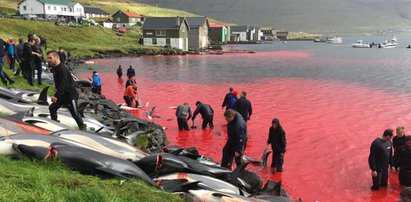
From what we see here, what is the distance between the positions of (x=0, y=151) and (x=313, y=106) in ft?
69.5

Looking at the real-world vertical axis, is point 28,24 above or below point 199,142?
above

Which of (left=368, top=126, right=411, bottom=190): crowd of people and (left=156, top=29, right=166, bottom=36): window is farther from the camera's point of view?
(left=156, top=29, right=166, bottom=36): window

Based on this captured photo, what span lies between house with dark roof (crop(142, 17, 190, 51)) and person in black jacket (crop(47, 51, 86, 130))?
77.7 metres

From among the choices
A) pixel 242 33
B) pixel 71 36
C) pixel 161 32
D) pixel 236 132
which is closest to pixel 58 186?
pixel 236 132

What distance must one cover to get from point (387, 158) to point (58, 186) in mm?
9266

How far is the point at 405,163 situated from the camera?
11172mm

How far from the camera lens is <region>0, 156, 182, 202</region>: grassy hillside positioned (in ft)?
19.8

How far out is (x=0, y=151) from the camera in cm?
759

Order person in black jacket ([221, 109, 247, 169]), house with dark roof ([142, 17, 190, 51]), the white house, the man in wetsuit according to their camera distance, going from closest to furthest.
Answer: person in black jacket ([221, 109, 247, 169]) < the man in wetsuit < house with dark roof ([142, 17, 190, 51]) < the white house

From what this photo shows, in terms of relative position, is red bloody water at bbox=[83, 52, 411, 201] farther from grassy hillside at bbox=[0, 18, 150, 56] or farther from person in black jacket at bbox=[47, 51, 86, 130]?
grassy hillside at bbox=[0, 18, 150, 56]

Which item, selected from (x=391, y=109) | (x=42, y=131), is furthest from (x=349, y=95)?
(x=42, y=131)

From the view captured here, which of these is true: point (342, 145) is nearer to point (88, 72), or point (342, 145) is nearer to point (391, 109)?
point (391, 109)

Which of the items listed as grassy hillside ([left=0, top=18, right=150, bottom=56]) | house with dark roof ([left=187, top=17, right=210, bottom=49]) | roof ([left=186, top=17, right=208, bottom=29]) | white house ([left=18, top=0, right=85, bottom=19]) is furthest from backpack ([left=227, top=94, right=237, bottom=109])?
white house ([left=18, top=0, right=85, bottom=19])

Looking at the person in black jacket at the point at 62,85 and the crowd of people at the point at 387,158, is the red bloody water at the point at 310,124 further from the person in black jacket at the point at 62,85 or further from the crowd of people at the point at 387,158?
the person in black jacket at the point at 62,85
